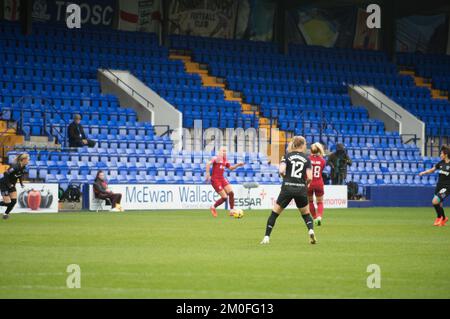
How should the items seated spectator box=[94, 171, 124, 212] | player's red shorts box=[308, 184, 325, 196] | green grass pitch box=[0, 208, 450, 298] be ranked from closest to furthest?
green grass pitch box=[0, 208, 450, 298], player's red shorts box=[308, 184, 325, 196], seated spectator box=[94, 171, 124, 212]

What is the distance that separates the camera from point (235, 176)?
3881 cm

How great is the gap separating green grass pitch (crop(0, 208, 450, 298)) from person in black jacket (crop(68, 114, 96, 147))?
9603 mm

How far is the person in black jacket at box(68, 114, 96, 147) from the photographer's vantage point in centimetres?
3403

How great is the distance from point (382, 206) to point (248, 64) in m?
10.7

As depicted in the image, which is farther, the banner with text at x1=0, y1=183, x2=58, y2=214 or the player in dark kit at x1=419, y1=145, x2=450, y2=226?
the banner with text at x1=0, y1=183, x2=58, y2=214

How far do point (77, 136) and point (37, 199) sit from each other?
13.5 ft

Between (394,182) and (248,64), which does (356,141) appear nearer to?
(394,182)

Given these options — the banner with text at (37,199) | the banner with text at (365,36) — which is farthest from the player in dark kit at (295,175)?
the banner with text at (365,36)

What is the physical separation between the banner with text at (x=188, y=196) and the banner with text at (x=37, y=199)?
5.55 ft

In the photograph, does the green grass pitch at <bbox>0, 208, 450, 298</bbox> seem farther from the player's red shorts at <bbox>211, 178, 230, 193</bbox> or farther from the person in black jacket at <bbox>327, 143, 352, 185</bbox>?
the person in black jacket at <bbox>327, 143, 352, 185</bbox>

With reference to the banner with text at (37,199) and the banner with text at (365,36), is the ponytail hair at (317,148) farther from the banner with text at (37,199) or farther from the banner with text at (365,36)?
the banner with text at (365,36)

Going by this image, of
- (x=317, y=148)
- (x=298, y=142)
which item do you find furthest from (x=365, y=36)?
(x=298, y=142)

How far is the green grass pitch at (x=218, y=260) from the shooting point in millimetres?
11070

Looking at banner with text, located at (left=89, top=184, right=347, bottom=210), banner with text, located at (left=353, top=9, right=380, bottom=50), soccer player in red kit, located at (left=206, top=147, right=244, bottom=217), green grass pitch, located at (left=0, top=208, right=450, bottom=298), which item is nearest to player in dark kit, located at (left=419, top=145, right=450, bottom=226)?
green grass pitch, located at (left=0, top=208, right=450, bottom=298)
